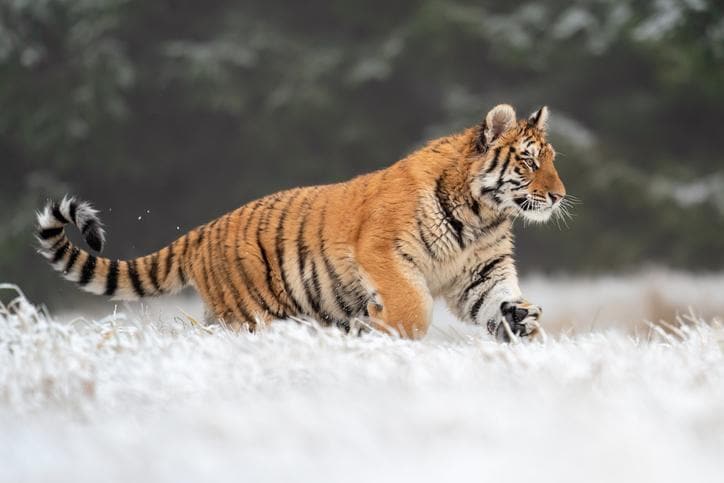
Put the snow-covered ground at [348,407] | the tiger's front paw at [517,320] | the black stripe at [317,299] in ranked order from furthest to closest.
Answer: the black stripe at [317,299] < the tiger's front paw at [517,320] < the snow-covered ground at [348,407]

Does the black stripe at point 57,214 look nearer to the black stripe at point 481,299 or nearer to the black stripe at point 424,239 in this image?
the black stripe at point 424,239

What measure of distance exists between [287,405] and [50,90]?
13.5 metres

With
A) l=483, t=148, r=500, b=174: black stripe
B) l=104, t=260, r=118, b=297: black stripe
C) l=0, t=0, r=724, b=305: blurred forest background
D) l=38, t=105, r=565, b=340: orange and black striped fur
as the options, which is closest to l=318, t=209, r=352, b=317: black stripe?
l=38, t=105, r=565, b=340: orange and black striped fur

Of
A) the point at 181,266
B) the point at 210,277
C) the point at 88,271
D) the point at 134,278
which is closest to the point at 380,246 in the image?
the point at 210,277

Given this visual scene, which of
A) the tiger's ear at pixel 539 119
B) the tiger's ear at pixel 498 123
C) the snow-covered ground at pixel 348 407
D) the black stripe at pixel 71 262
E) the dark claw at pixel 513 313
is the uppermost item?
the tiger's ear at pixel 539 119

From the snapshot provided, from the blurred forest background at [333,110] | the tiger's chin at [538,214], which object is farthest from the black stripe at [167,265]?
the blurred forest background at [333,110]

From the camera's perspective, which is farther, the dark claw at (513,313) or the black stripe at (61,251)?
the black stripe at (61,251)

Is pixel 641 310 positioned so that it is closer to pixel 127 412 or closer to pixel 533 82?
pixel 127 412

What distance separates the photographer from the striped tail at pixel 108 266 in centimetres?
462

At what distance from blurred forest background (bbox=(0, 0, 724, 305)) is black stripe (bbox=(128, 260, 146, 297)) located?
31.9 ft

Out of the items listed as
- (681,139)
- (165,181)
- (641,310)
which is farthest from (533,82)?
(641,310)

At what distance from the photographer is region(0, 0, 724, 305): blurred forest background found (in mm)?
14875

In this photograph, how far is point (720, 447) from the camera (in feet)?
7.67

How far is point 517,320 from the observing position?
4.41 meters
